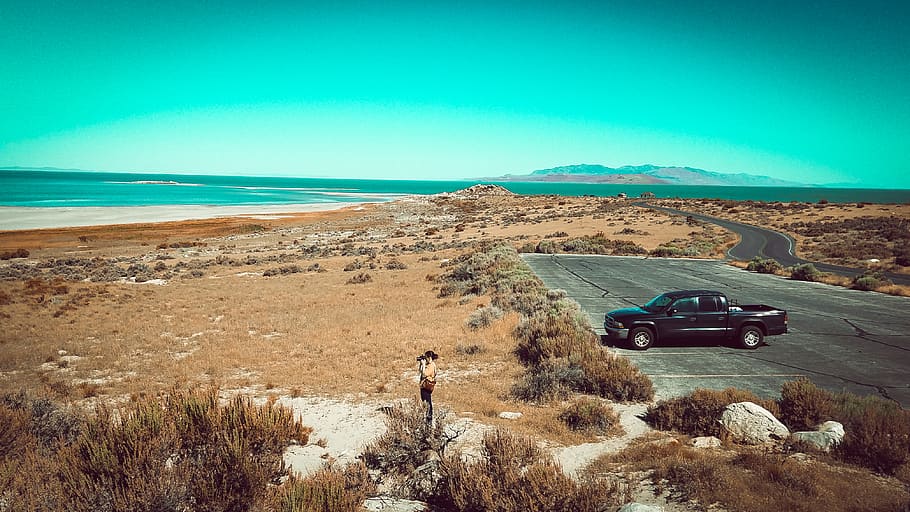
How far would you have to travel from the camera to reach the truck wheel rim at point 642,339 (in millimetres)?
13998

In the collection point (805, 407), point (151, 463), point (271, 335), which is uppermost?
point (151, 463)

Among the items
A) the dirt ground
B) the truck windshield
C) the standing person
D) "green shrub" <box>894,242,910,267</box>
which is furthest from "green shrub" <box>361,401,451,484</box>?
"green shrub" <box>894,242,910,267</box>

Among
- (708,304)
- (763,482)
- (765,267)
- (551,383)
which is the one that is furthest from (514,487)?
(765,267)

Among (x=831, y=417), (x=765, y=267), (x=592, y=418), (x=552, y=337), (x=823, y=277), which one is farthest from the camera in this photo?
(x=765, y=267)

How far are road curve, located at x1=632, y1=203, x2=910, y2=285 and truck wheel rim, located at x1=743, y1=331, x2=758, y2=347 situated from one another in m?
20.4

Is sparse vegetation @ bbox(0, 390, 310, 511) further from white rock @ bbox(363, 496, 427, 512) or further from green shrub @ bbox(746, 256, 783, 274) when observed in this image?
green shrub @ bbox(746, 256, 783, 274)

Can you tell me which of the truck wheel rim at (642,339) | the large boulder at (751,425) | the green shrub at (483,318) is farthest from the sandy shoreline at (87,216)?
the large boulder at (751,425)

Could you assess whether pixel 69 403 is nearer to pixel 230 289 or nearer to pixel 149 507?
pixel 149 507

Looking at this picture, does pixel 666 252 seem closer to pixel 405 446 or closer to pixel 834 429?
pixel 834 429

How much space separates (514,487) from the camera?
5512mm

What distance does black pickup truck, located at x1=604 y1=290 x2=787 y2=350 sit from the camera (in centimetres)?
1383

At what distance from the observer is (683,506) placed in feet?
19.2

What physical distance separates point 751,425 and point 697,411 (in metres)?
0.96

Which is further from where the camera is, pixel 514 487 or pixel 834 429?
pixel 834 429
